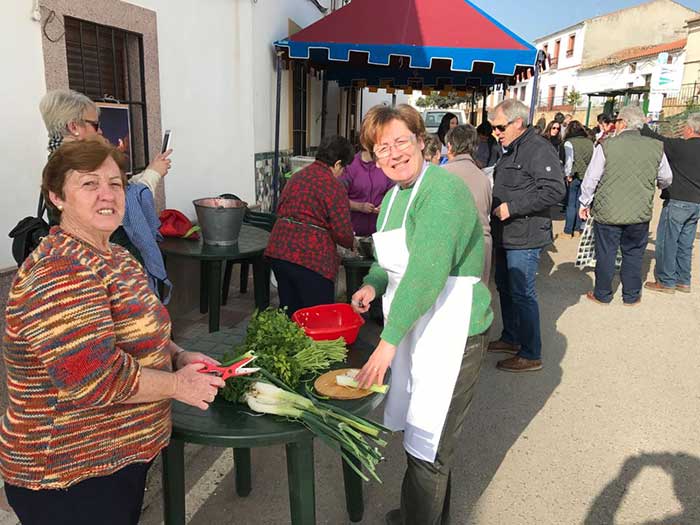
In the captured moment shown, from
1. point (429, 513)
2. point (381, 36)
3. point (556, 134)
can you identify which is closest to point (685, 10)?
point (556, 134)

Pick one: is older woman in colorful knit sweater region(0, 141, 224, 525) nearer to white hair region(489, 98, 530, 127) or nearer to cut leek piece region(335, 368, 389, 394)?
cut leek piece region(335, 368, 389, 394)

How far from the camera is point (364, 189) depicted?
5.18 metres

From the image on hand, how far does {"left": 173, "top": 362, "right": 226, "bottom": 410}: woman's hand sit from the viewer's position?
162cm

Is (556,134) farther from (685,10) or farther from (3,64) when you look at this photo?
(685,10)

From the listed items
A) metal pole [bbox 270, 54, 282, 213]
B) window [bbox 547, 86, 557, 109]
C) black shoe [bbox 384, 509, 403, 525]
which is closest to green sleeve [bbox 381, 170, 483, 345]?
black shoe [bbox 384, 509, 403, 525]

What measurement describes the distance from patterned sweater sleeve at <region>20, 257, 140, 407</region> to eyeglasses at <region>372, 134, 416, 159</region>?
1.16 meters

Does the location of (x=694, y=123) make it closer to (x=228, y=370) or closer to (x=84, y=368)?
(x=228, y=370)

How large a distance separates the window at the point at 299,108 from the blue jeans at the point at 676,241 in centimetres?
496

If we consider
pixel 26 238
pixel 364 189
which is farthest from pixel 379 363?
pixel 364 189

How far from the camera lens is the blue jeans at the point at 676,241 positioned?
6.37 meters

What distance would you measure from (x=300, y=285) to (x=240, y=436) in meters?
2.39

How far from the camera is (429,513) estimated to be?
2.31 metres

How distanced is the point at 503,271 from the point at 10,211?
11.6 feet

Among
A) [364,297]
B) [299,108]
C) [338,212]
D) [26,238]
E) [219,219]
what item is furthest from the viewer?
[299,108]
